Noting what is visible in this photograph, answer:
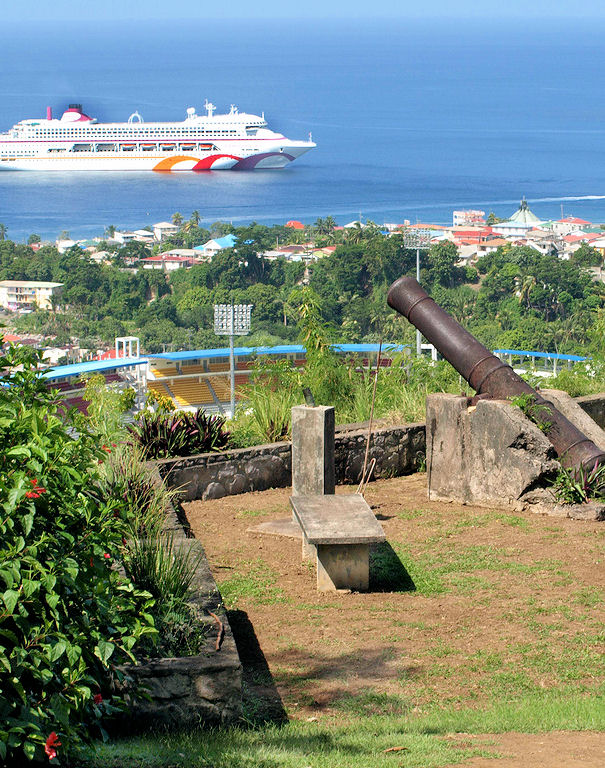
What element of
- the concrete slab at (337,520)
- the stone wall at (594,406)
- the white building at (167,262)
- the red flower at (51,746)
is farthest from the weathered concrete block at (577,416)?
the white building at (167,262)

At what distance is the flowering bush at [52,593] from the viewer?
2.85 m

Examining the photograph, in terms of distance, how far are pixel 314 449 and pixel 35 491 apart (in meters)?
3.23

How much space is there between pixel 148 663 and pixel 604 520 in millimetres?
3570

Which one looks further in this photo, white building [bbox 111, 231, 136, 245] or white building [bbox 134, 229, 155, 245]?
white building [bbox 134, 229, 155, 245]

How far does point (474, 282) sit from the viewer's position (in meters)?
76.6

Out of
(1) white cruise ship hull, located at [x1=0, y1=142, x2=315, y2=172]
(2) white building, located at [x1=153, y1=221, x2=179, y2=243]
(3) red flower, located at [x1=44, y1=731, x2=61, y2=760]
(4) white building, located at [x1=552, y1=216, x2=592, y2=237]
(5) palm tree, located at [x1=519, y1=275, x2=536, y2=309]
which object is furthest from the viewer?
(1) white cruise ship hull, located at [x1=0, y1=142, x2=315, y2=172]

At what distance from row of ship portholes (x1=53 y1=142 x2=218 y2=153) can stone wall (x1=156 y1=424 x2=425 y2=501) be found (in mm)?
128200

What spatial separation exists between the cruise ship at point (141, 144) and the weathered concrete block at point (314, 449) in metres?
126

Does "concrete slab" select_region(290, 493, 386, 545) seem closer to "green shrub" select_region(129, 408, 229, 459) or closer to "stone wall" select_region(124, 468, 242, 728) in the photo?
"stone wall" select_region(124, 468, 242, 728)

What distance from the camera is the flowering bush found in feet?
9.34

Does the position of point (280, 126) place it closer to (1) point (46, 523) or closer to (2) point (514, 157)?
(2) point (514, 157)

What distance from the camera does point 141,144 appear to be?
133m

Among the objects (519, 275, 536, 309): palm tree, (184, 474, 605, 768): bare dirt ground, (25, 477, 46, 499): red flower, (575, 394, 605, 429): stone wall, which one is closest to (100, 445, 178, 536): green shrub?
(184, 474, 605, 768): bare dirt ground

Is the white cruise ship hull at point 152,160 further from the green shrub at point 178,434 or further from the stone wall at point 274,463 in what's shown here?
Result: the green shrub at point 178,434
